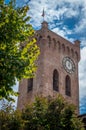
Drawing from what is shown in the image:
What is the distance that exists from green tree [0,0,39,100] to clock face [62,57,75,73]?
29921 mm

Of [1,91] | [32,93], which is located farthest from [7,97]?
[32,93]

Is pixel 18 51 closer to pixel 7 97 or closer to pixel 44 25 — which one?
pixel 7 97

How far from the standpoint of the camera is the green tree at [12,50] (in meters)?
13.8

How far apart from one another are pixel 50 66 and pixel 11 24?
94.4 ft

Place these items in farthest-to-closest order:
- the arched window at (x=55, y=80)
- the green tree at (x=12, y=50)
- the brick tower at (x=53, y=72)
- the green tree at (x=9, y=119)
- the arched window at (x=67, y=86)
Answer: the arched window at (x=67, y=86) → the arched window at (x=55, y=80) → the brick tower at (x=53, y=72) → the green tree at (x=9, y=119) → the green tree at (x=12, y=50)

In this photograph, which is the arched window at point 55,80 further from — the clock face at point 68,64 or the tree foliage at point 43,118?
the tree foliage at point 43,118

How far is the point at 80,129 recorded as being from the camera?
84.2 feet

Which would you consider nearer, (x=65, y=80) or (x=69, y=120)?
(x=69, y=120)

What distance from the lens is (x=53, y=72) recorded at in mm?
42875

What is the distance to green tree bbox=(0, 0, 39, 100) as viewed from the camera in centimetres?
1377

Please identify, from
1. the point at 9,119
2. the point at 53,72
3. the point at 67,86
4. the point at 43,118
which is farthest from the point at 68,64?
the point at 9,119

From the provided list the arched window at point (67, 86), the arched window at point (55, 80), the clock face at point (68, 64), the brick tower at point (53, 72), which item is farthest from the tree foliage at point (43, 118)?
the clock face at point (68, 64)

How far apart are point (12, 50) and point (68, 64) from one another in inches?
1240

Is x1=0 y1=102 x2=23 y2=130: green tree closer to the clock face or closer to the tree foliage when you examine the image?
the tree foliage
